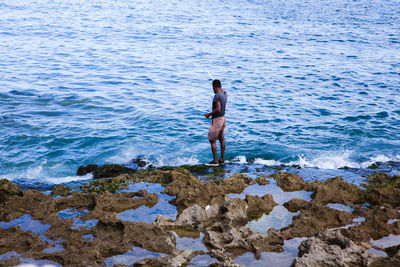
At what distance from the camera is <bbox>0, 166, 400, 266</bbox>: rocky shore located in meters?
5.79

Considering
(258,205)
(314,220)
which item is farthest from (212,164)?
(314,220)

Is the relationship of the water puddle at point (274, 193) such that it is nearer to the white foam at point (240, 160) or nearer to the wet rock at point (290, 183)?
the wet rock at point (290, 183)

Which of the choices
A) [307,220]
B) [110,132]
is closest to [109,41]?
[110,132]

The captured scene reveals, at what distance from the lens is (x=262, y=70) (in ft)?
69.2

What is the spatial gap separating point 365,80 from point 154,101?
10.1 metres

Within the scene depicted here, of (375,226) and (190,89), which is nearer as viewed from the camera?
(375,226)

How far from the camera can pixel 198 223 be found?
22.2ft

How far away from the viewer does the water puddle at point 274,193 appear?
26.2 ft

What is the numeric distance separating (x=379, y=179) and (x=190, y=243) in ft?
16.4

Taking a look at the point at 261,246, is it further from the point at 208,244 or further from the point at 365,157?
the point at 365,157

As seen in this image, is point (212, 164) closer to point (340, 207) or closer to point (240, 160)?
point (240, 160)

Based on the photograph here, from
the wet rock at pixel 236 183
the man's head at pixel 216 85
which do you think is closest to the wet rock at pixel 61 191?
the wet rock at pixel 236 183

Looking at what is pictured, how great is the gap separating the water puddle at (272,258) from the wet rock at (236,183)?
2335 mm

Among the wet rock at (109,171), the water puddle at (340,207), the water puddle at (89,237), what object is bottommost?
the wet rock at (109,171)
